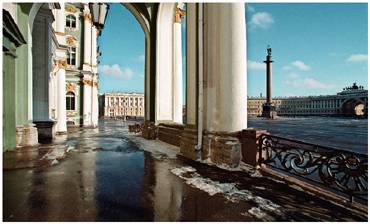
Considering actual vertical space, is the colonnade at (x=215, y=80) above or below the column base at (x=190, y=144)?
above

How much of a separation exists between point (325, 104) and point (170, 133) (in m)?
112

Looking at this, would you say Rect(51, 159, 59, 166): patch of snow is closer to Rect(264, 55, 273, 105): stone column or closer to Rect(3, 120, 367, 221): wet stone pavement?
Rect(3, 120, 367, 221): wet stone pavement

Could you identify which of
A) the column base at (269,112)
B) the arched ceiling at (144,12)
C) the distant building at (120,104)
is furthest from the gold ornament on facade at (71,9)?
the distant building at (120,104)

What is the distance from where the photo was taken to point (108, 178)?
4711 mm

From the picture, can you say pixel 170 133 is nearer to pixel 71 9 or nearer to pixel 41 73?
pixel 41 73

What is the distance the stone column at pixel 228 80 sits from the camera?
5.82 m

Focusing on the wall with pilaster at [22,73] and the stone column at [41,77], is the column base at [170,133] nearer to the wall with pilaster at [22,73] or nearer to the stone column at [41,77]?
the stone column at [41,77]

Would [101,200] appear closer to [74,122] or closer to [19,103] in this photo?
[19,103]

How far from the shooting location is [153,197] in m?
3.72

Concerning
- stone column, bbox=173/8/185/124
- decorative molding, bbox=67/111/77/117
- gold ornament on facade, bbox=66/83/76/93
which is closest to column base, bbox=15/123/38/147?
stone column, bbox=173/8/185/124

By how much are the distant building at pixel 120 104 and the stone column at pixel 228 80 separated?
108578mm

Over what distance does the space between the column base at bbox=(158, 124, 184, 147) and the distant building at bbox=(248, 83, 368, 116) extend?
258 ft

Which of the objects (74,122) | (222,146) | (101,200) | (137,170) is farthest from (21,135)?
(74,122)

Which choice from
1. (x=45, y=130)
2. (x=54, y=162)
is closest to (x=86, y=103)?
(x=45, y=130)
